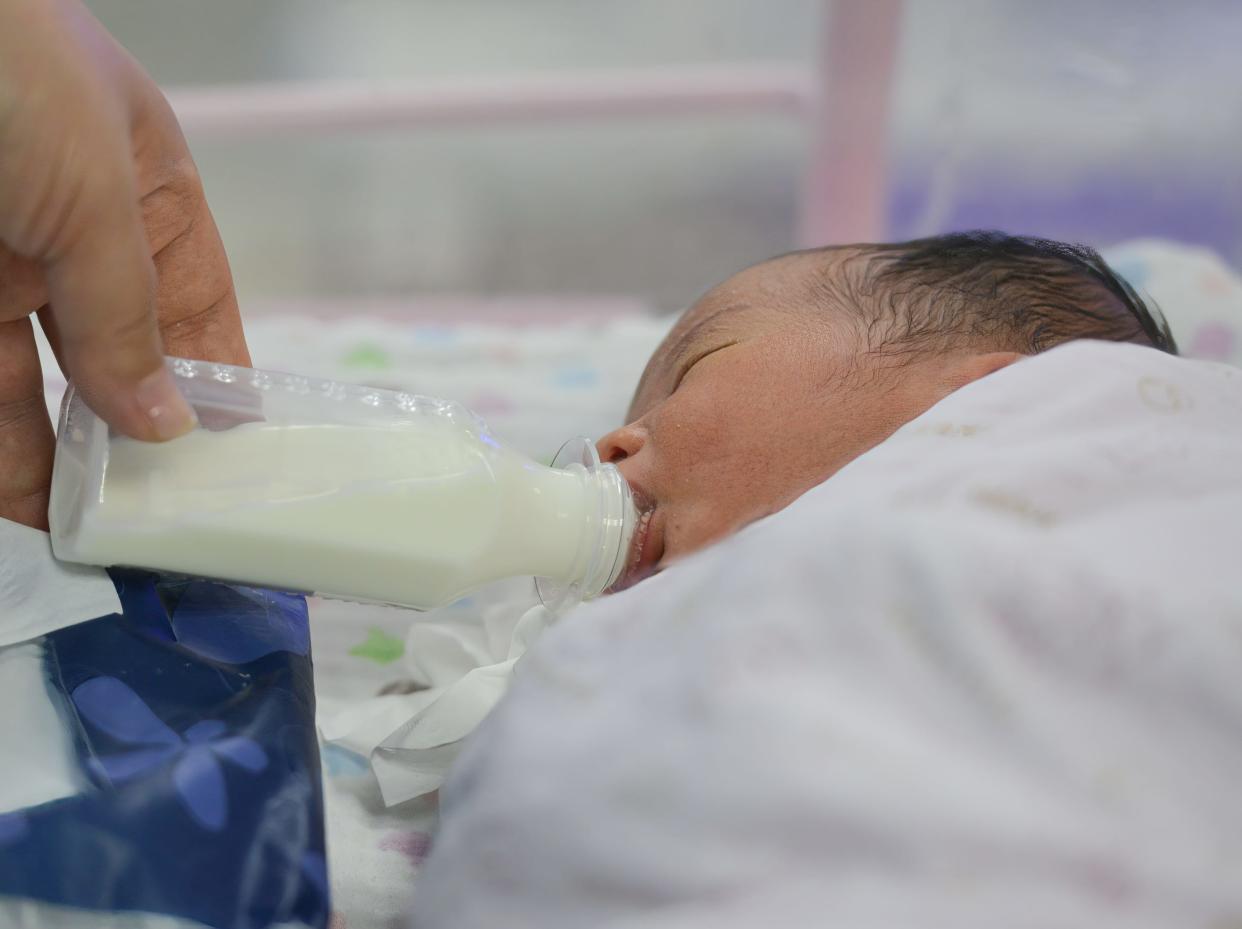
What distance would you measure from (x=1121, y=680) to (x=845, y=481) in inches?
5.2

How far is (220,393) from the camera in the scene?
563 mm

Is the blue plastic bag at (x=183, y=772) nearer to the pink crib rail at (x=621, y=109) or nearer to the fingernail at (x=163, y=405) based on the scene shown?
the fingernail at (x=163, y=405)

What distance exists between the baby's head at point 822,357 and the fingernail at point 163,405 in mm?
244

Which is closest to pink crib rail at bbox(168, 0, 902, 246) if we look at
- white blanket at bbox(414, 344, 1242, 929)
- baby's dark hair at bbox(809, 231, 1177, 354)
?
baby's dark hair at bbox(809, 231, 1177, 354)

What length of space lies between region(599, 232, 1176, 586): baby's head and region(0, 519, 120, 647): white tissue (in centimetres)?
27

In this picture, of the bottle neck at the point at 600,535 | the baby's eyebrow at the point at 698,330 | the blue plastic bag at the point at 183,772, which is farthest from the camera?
the baby's eyebrow at the point at 698,330

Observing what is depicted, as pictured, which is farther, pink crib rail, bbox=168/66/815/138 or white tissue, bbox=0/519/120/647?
pink crib rail, bbox=168/66/815/138

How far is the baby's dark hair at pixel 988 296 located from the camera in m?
0.68

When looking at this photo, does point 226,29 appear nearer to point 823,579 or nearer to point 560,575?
point 560,575

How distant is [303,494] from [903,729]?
283 millimetres

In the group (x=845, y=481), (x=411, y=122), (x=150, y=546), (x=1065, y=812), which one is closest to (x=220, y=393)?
(x=150, y=546)

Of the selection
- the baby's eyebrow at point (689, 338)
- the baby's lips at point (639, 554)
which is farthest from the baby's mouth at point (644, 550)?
the baby's eyebrow at point (689, 338)

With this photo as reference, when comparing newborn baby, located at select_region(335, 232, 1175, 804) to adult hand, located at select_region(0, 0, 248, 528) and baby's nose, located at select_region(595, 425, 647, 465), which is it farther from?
adult hand, located at select_region(0, 0, 248, 528)

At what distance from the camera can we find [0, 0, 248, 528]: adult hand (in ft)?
1.50
